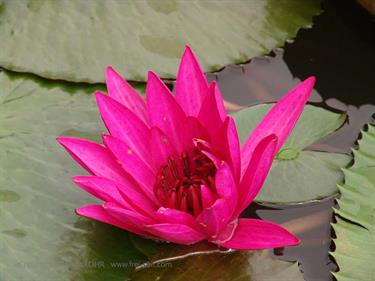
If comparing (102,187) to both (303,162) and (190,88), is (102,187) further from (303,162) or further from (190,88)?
(303,162)

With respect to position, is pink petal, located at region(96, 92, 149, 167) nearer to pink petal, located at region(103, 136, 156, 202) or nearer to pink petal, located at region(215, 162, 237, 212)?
pink petal, located at region(103, 136, 156, 202)

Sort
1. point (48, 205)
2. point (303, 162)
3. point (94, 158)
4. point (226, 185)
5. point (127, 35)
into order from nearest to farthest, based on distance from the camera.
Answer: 1. point (226, 185)
2. point (94, 158)
3. point (48, 205)
4. point (303, 162)
5. point (127, 35)

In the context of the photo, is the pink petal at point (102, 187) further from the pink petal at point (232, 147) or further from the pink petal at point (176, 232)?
the pink petal at point (232, 147)

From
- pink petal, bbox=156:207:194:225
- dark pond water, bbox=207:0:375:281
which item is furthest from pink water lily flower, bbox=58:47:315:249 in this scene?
dark pond water, bbox=207:0:375:281

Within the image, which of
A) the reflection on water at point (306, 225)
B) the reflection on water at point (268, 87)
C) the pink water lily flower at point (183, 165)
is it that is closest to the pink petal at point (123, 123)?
the pink water lily flower at point (183, 165)

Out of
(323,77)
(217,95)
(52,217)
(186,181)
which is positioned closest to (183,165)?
(186,181)
